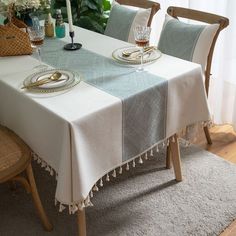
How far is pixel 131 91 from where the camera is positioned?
149cm

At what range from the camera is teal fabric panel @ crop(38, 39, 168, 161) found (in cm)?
149

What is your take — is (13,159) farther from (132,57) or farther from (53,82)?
(132,57)

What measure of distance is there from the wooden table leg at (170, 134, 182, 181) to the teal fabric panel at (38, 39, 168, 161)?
0.21m

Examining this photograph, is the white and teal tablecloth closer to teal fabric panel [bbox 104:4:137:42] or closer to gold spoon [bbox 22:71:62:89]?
gold spoon [bbox 22:71:62:89]

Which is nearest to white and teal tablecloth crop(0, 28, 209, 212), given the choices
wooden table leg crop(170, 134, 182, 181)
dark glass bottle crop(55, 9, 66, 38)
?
wooden table leg crop(170, 134, 182, 181)

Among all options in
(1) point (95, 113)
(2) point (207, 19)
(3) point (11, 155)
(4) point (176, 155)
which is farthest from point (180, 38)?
(3) point (11, 155)

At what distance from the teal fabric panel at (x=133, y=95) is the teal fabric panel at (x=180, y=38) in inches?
18.6

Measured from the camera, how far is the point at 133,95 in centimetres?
147

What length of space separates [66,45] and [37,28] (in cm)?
28

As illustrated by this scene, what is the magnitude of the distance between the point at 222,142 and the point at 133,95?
1.19 m

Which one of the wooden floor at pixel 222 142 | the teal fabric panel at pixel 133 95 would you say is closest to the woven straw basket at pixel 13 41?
the teal fabric panel at pixel 133 95

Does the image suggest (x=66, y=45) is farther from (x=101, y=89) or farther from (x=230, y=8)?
(x=230, y=8)

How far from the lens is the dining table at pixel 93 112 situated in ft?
4.43

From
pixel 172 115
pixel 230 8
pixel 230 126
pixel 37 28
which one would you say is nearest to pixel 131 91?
pixel 172 115
